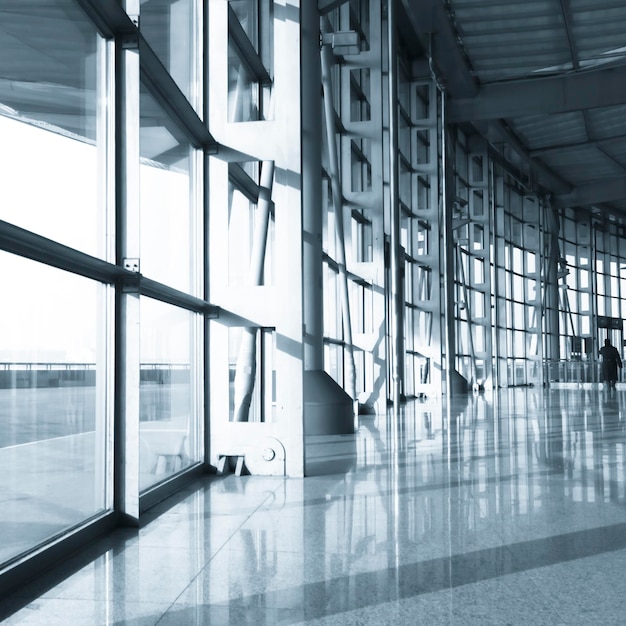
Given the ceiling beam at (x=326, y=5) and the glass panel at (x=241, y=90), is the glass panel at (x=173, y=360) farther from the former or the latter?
the ceiling beam at (x=326, y=5)

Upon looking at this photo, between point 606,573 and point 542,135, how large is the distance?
3419 cm

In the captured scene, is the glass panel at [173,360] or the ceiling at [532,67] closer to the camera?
the glass panel at [173,360]

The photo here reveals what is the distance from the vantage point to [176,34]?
9.19 meters

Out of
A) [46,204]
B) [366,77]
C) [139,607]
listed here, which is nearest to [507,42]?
[366,77]

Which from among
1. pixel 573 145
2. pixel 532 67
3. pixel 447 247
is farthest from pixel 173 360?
pixel 573 145

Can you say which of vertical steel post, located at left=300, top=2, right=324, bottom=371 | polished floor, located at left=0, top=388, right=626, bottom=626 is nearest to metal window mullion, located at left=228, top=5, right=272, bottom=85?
vertical steel post, located at left=300, top=2, right=324, bottom=371

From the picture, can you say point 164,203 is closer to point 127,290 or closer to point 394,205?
point 127,290

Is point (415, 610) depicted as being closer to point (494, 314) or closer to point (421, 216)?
point (421, 216)

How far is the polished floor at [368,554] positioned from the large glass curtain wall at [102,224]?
532 millimetres

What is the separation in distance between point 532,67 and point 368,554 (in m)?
25.7

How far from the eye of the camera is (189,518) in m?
5.88

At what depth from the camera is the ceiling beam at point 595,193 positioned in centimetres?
4191

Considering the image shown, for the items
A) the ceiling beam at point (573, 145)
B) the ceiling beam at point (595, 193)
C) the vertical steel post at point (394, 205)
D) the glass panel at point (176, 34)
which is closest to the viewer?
the glass panel at point (176, 34)

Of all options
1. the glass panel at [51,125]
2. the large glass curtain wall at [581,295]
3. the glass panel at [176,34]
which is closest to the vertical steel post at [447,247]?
the glass panel at [51,125]
